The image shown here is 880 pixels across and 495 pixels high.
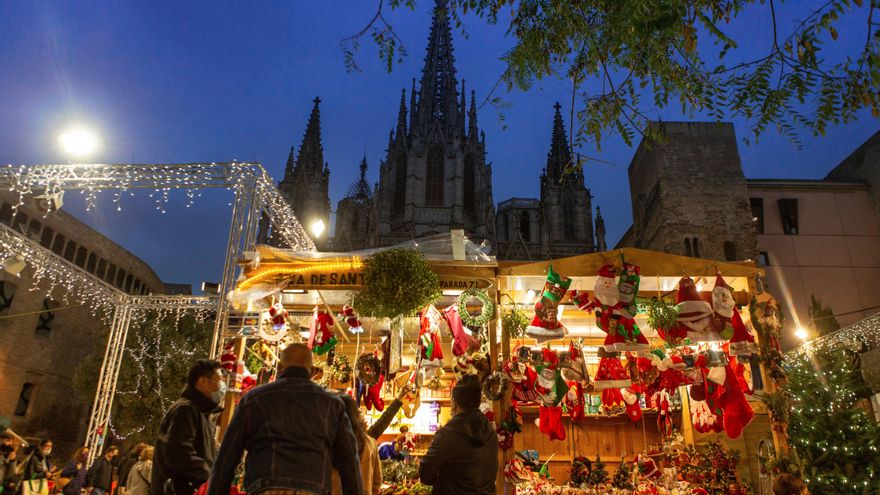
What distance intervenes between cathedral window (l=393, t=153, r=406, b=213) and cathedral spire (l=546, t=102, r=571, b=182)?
15.1m

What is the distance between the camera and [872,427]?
28.3 feet

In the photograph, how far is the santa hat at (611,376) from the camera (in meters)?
7.19

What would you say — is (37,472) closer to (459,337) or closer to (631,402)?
(459,337)

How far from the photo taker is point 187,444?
3570 mm

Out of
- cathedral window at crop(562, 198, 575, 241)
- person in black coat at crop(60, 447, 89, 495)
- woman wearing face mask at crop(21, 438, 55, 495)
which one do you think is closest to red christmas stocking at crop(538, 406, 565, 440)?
woman wearing face mask at crop(21, 438, 55, 495)

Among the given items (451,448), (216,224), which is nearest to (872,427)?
(451,448)

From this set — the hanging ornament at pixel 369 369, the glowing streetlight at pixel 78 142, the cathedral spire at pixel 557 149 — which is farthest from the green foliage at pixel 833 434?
the cathedral spire at pixel 557 149

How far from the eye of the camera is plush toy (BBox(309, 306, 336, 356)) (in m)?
6.92

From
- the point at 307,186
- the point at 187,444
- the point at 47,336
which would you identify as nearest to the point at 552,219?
the point at 307,186

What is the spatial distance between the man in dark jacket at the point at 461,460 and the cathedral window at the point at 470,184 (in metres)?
48.1

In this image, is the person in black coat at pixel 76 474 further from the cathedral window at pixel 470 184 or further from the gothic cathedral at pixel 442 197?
the cathedral window at pixel 470 184

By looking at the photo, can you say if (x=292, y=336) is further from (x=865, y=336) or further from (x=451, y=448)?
(x=865, y=336)

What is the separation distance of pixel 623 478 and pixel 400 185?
47.4 m

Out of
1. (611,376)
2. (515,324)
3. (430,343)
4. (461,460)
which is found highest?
(515,324)
